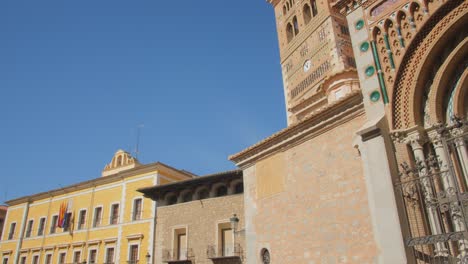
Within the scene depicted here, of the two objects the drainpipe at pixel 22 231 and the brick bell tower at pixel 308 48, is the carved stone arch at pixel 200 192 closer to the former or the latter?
the brick bell tower at pixel 308 48

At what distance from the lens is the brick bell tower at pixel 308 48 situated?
29.2 metres

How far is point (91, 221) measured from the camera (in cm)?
2497

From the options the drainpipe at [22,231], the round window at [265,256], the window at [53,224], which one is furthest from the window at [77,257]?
the round window at [265,256]

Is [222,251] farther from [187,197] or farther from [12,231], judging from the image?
[12,231]

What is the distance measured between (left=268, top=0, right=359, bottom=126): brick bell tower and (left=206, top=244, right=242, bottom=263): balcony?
33.4ft

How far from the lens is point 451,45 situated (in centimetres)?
732

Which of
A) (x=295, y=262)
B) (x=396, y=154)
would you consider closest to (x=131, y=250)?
(x=295, y=262)

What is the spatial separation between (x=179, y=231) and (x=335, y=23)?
2121 centimetres

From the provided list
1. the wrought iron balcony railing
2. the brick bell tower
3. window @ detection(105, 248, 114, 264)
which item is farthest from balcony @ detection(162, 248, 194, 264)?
the brick bell tower

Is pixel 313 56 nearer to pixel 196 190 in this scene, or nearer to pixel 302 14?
pixel 302 14

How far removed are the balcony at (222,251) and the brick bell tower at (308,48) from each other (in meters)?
10.2

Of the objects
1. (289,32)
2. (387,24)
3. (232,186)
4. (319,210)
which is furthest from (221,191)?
(289,32)

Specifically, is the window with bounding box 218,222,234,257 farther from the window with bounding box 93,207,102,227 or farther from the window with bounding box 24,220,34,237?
the window with bounding box 24,220,34,237

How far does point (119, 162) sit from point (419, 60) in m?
27.0
